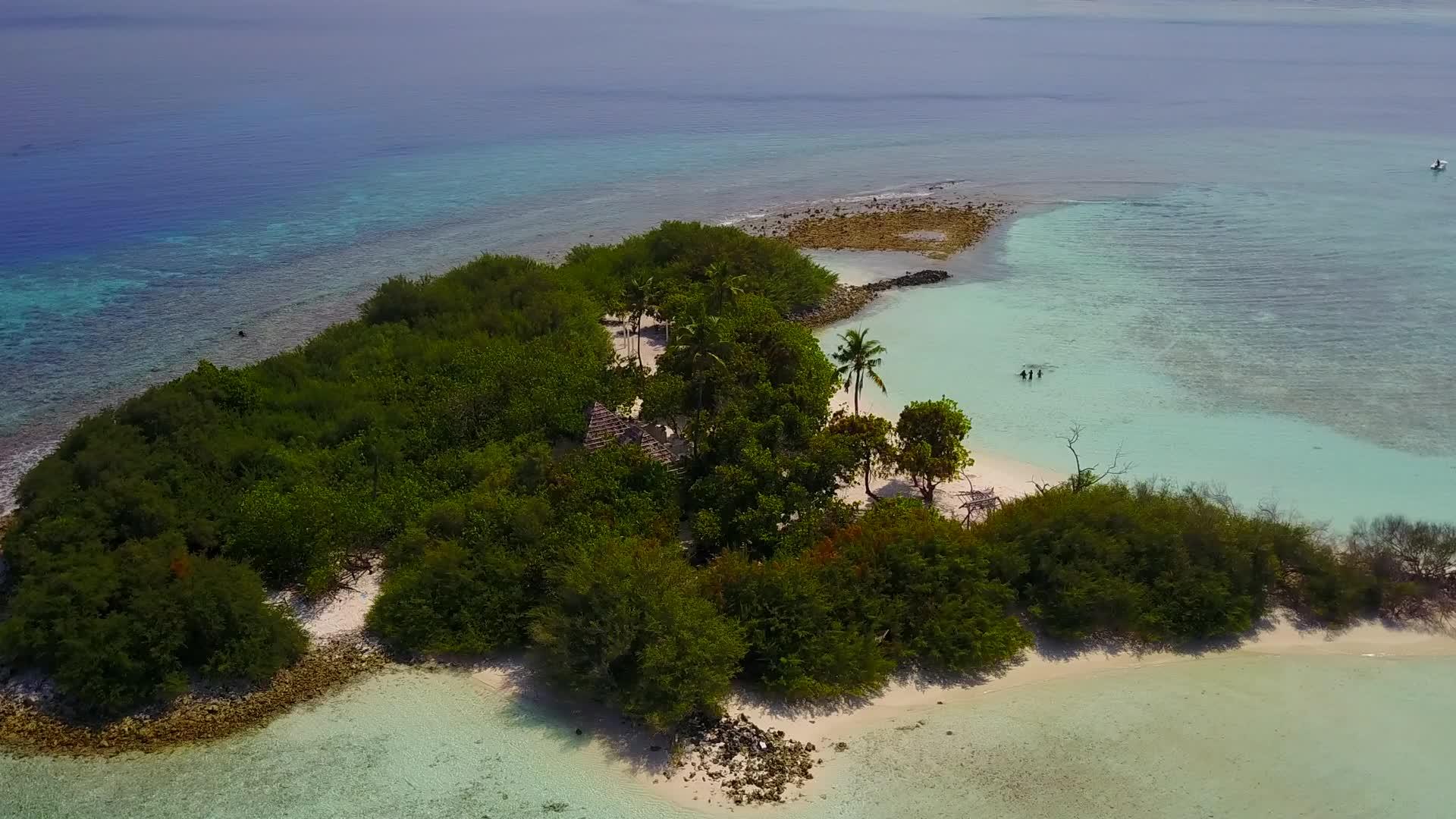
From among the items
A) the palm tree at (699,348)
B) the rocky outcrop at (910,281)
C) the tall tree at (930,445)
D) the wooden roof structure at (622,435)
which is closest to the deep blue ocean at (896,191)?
the rocky outcrop at (910,281)

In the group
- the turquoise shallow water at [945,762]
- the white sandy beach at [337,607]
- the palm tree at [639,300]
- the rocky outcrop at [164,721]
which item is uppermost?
the palm tree at [639,300]

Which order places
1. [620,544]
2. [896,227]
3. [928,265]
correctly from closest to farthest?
[620,544]
[928,265]
[896,227]

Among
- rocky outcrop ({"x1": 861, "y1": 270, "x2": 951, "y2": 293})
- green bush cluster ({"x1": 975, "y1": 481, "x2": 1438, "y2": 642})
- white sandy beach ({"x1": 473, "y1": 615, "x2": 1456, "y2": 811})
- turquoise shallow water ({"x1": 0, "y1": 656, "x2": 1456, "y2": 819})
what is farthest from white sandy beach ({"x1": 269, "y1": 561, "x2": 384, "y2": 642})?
rocky outcrop ({"x1": 861, "y1": 270, "x2": 951, "y2": 293})

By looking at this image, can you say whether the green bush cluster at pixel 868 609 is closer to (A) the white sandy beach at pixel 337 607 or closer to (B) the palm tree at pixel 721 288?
(A) the white sandy beach at pixel 337 607

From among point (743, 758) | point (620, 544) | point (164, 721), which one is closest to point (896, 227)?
point (620, 544)

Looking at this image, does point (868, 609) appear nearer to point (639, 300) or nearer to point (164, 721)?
point (164, 721)

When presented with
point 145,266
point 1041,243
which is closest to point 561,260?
point 145,266
